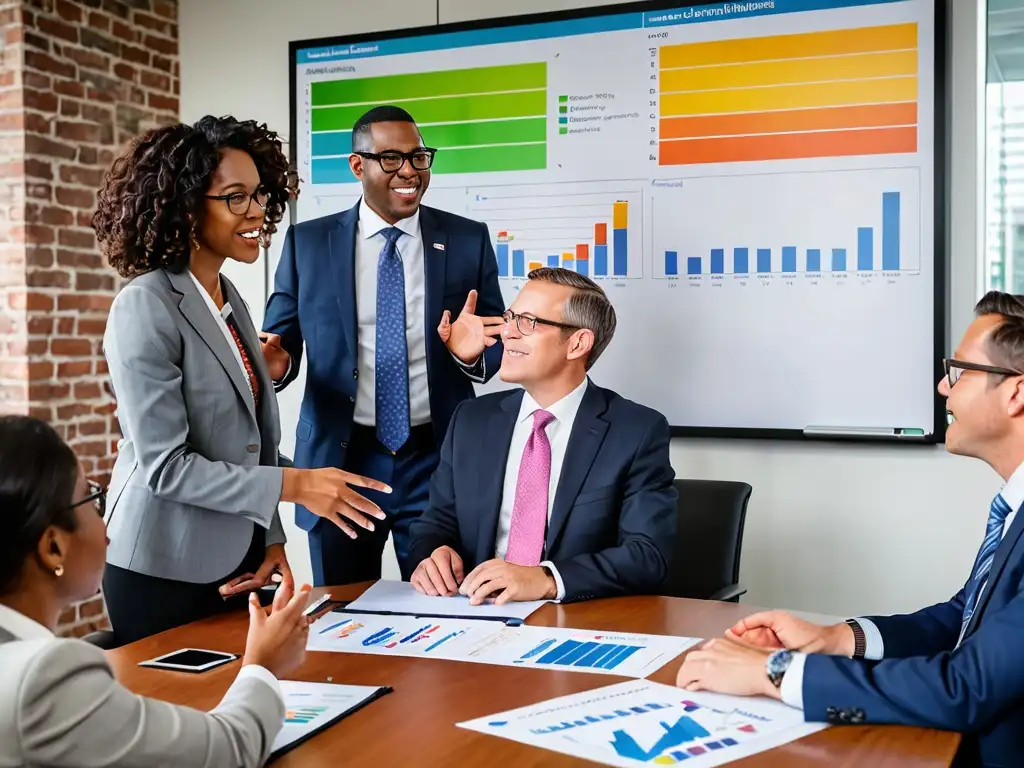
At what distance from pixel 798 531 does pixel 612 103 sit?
1.57 m

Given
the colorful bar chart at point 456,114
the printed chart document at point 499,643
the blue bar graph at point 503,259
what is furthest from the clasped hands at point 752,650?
the colorful bar chart at point 456,114

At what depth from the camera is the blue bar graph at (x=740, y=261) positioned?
3.44m

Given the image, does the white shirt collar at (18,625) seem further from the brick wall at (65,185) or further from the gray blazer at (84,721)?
the brick wall at (65,185)

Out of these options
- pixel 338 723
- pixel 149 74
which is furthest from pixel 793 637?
pixel 149 74

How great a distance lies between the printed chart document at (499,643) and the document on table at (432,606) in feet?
0.18

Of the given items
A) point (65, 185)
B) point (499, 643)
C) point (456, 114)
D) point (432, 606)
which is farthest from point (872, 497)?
point (65, 185)

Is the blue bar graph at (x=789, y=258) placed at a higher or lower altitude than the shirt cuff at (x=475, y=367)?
higher

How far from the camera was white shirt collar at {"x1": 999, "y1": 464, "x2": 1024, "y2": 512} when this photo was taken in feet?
5.87

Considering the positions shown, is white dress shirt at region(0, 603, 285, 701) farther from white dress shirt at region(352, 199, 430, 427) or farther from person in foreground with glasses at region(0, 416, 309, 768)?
white dress shirt at region(352, 199, 430, 427)

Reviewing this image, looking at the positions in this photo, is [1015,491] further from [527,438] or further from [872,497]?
[872,497]

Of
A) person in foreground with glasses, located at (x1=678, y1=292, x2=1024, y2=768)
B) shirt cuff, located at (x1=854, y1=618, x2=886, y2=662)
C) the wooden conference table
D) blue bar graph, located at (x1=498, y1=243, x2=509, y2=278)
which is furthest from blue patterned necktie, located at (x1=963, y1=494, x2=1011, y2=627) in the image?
blue bar graph, located at (x1=498, y1=243, x2=509, y2=278)

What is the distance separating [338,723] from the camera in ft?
4.97

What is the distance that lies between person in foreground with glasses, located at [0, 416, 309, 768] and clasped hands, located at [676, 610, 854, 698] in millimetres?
650

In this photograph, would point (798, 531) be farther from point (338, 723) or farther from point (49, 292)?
point (49, 292)
